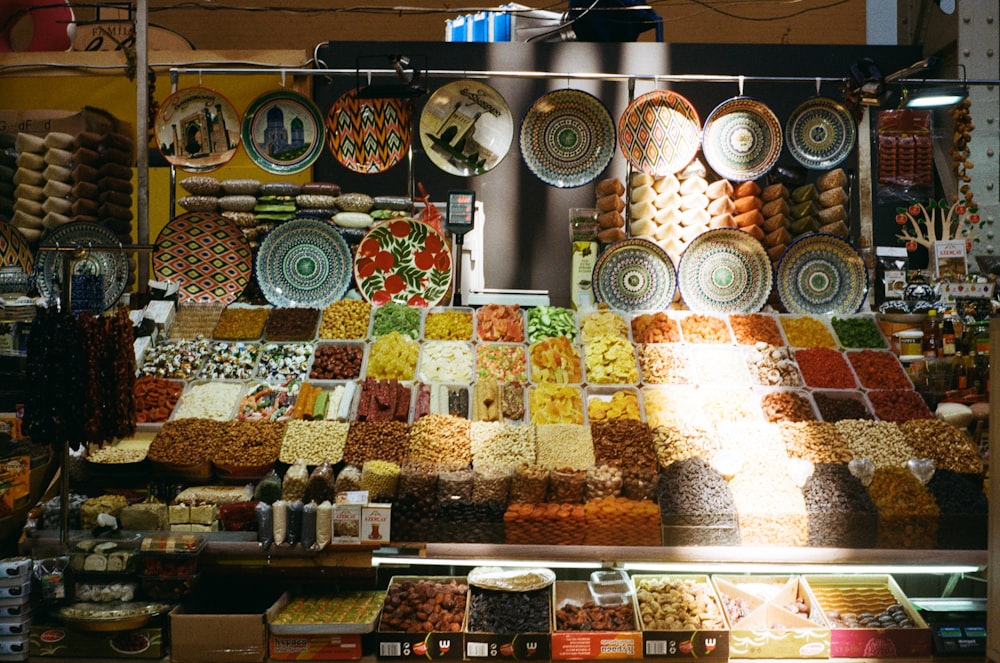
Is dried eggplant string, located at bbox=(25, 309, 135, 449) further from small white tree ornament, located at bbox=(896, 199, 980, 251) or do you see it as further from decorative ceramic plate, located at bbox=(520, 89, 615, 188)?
small white tree ornament, located at bbox=(896, 199, 980, 251)

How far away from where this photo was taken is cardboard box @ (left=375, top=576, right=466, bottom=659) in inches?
124

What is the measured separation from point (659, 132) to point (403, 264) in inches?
64.2

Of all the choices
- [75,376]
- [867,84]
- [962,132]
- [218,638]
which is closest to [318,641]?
[218,638]

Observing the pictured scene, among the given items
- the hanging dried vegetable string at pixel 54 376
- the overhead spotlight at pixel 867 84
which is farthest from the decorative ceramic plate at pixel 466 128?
the hanging dried vegetable string at pixel 54 376

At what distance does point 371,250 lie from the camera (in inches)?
193

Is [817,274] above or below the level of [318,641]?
above

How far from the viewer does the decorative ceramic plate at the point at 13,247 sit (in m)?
4.62

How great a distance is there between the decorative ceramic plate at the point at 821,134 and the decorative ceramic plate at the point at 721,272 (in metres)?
0.66

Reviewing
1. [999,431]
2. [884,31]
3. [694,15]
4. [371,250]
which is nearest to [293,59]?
Result: [371,250]

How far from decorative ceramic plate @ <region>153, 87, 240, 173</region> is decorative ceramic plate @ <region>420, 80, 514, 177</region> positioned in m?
1.11

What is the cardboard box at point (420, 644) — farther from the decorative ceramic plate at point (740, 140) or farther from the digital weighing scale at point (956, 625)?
the decorative ceramic plate at point (740, 140)

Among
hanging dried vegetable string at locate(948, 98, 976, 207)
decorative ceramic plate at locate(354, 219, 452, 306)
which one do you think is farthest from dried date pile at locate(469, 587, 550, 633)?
hanging dried vegetable string at locate(948, 98, 976, 207)

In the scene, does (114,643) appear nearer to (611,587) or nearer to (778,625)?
(611,587)

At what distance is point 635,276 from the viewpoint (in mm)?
4914
